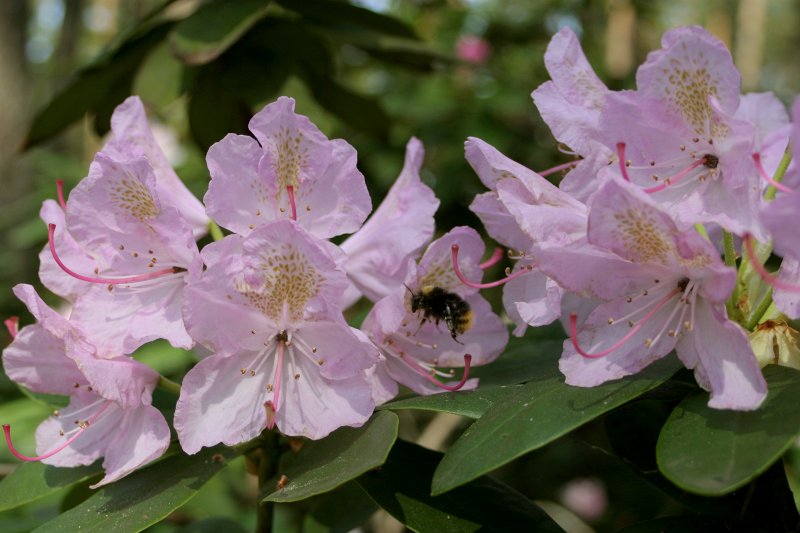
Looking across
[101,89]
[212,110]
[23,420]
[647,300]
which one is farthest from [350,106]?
[647,300]

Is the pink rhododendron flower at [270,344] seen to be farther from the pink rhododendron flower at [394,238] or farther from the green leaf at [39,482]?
the green leaf at [39,482]

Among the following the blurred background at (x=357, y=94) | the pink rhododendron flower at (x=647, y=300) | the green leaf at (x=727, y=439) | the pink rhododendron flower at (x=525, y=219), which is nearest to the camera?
the green leaf at (x=727, y=439)

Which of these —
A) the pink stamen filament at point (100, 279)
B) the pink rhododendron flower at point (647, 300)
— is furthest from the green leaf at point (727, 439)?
the pink stamen filament at point (100, 279)

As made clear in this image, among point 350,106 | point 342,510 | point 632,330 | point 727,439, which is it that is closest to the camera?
point 727,439

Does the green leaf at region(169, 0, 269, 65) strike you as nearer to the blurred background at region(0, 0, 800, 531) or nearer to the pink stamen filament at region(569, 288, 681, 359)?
the blurred background at region(0, 0, 800, 531)

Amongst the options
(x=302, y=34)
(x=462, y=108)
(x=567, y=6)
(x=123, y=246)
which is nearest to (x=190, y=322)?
(x=123, y=246)

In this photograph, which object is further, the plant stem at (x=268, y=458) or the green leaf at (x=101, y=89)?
the green leaf at (x=101, y=89)

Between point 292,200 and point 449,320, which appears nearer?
point 292,200

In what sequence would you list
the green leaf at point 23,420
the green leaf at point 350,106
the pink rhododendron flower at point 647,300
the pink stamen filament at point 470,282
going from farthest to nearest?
the green leaf at point 350,106 → the green leaf at point 23,420 → the pink stamen filament at point 470,282 → the pink rhododendron flower at point 647,300

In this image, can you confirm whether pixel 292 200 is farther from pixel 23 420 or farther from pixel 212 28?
pixel 23 420
